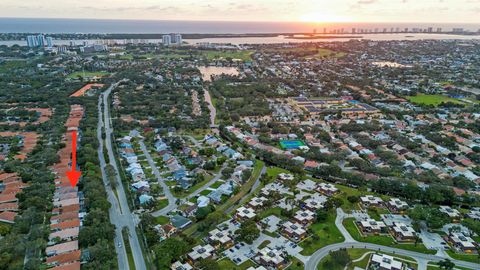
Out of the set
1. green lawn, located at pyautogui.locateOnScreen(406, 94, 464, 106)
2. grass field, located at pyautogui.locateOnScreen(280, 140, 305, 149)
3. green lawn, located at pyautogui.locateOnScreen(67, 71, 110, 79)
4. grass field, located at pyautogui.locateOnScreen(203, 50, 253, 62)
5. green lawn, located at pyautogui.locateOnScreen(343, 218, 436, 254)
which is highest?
grass field, located at pyautogui.locateOnScreen(203, 50, 253, 62)

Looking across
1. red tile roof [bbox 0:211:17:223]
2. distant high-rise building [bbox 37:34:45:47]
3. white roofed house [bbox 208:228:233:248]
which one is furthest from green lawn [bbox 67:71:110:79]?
white roofed house [bbox 208:228:233:248]

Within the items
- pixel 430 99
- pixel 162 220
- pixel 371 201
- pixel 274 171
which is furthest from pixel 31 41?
pixel 371 201

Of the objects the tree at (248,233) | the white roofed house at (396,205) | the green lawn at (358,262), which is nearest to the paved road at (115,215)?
the tree at (248,233)

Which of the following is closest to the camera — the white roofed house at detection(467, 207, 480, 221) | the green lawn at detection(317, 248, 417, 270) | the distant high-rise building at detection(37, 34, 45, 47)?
the green lawn at detection(317, 248, 417, 270)

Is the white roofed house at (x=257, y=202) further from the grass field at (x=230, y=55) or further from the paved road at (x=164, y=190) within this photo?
the grass field at (x=230, y=55)

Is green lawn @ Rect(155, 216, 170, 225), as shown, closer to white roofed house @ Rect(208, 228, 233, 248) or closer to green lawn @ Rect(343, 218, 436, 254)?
white roofed house @ Rect(208, 228, 233, 248)

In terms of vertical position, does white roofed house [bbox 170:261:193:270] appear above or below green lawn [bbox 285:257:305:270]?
above

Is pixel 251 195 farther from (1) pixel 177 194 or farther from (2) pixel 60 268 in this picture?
(2) pixel 60 268

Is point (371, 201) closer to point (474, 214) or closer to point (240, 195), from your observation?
point (474, 214)
